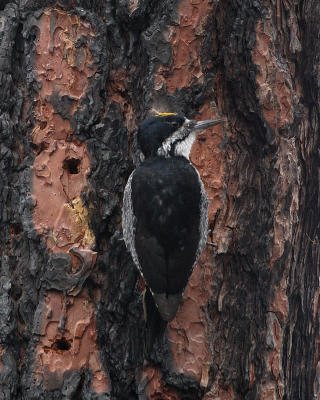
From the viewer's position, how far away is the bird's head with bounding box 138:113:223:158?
349cm

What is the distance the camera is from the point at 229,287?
347cm

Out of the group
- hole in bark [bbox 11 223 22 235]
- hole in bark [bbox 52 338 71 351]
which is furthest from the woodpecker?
hole in bark [bbox 11 223 22 235]

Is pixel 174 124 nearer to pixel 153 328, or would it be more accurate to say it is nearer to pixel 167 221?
pixel 167 221

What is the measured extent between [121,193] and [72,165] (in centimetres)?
28

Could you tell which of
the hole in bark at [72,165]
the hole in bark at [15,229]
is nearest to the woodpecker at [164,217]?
the hole in bark at [72,165]

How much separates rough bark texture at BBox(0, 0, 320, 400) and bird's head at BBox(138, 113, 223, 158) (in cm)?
7

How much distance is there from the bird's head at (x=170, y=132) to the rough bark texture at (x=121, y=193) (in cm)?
7

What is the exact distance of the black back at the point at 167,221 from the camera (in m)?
3.39

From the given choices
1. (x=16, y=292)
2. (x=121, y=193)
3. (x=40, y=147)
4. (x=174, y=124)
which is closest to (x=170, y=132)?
(x=174, y=124)

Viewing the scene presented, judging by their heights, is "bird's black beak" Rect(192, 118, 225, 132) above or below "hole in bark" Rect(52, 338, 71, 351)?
above

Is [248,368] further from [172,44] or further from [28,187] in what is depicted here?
[172,44]

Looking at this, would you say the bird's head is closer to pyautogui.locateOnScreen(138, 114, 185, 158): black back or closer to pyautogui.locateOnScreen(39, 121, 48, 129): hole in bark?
pyautogui.locateOnScreen(138, 114, 185, 158): black back

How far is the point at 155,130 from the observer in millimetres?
3553

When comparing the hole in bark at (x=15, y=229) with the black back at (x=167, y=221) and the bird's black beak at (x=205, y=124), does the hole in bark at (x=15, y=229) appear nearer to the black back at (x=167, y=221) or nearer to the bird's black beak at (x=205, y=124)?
the black back at (x=167, y=221)
